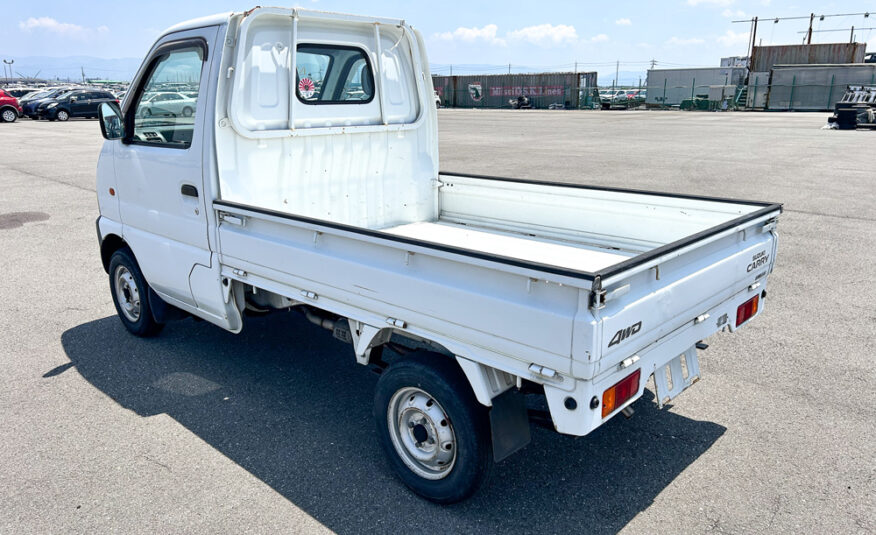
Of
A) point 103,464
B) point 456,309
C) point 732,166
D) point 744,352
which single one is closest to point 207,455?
point 103,464

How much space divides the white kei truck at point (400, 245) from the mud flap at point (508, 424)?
0.01m

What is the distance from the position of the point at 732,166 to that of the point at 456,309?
14411 mm

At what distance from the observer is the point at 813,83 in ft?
138

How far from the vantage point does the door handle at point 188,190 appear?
4.43 metres

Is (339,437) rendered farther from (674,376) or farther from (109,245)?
(109,245)

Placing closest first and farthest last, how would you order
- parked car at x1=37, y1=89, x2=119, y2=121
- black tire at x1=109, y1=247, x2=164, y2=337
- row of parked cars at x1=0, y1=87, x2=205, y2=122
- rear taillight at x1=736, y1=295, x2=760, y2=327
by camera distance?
rear taillight at x1=736, y1=295, x2=760, y2=327
black tire at x1=109, y1=247, x2=164, y2=337
row of parked cars at x1=0, y1=87, x2=205, y2=122
parked car at x1=37, y1=89, x2=119, y2=121

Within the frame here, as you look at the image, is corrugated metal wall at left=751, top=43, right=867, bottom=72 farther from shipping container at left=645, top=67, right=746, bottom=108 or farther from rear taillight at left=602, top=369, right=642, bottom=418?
rear taillight at left=602, top=369, right=642, bottom=418

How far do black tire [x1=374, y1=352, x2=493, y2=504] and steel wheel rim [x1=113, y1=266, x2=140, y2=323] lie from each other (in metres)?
3.01

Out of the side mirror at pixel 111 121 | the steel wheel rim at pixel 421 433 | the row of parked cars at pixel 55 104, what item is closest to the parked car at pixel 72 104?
the row of parked cars at pixel 55 104

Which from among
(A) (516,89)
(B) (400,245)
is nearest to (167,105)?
(B) (400,245)

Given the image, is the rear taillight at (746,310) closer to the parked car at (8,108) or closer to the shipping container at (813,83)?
the parked car at (8,108)

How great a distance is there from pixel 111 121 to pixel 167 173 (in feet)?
2.72

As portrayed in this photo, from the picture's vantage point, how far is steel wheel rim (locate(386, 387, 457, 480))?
11.0 ft

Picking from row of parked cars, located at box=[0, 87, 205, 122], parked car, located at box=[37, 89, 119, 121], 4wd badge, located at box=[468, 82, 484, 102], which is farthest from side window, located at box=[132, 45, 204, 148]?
4wd badge, located at box=[468, 82, 484, 102]
